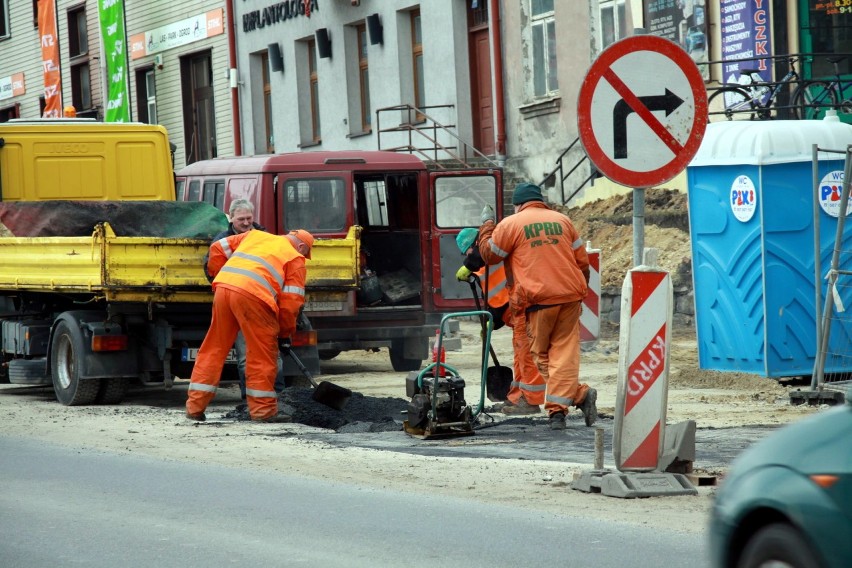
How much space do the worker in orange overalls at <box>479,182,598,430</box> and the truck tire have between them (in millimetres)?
5110

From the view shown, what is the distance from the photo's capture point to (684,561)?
22.1 ft

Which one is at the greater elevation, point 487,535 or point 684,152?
point 684,152

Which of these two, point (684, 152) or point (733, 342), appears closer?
point (684, 152)

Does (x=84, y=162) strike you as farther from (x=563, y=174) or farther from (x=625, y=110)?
(x=563, y=174)

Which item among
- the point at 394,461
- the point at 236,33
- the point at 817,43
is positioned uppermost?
the point at 236,33

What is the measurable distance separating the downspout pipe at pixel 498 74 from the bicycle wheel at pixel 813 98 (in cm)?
813

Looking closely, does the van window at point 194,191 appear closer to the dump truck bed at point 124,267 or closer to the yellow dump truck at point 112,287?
the yellow dump truck at point 112,287

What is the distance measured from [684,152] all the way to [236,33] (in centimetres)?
2935

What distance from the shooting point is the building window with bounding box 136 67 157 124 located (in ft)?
137

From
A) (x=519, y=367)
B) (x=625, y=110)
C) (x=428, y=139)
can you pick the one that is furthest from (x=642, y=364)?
(x=428, y=139)

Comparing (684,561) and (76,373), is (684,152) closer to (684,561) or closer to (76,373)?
(684,561)

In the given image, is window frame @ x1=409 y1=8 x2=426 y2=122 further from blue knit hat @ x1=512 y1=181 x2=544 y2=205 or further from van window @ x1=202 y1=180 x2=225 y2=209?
blue knit hat @ x1=512 y1=181 x2=544 y2=205

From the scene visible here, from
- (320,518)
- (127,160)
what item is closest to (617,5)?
(127,160)

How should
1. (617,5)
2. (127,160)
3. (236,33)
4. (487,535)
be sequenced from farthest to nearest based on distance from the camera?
(236,33), (617,5), (127,160), (487,535)
